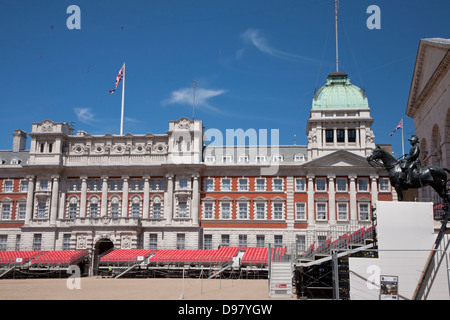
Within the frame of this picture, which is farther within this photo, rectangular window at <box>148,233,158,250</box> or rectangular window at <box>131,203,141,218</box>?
rectangular window at <box>131,203,141,218</box>

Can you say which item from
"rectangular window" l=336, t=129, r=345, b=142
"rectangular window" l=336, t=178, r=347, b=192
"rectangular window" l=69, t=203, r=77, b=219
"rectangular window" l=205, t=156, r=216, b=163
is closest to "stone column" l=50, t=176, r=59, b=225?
"rectangular window" l=69, t=203, r=77, b=219

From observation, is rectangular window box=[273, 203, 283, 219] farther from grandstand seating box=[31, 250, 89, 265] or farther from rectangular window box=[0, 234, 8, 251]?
rectangular window box=[0, 234, 8, 251]

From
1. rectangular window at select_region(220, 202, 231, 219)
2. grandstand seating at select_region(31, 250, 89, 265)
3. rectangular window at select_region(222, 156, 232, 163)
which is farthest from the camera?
rectangular window at select_region(222, 156, 232, 163)

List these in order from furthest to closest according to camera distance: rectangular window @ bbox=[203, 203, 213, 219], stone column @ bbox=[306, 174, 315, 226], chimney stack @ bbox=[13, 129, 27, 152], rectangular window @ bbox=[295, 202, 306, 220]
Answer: chimney stack @ bbox=[13, 129, 27, 152] < rectangular window @ bbox=[203, 203, 213, 219] < rectangular window @ bbox=[295, 202, 306, 220] < stone column @ bbox=[306, 174, 315, 226]

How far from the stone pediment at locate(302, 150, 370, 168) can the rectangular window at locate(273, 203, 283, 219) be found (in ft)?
20.7

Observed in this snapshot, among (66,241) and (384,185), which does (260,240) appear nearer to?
(384,185)

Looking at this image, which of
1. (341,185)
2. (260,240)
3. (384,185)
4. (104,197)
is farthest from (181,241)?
(384,185)

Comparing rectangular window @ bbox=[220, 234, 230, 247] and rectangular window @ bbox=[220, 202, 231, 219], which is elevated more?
rectangular window @ bbox=[220, 202, 231, 219]

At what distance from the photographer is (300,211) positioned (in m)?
56.5

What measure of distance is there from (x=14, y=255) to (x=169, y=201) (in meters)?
19.3

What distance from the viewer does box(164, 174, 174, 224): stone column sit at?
56981 mm

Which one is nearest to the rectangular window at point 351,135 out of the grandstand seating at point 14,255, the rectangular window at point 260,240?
the rectangular window at point 260,240

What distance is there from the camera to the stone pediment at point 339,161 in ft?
180

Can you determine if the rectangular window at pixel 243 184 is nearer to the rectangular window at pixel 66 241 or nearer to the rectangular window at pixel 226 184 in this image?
the rectangular window at pixel 226 184
